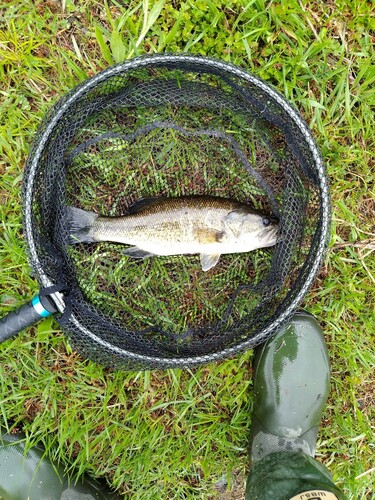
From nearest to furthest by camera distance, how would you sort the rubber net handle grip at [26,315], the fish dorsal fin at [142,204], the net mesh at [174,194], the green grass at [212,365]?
the rubber net handle grip at [26,315] → the net mesh at [174,194] → the fish dorsal fin at [142,204] → the green grass at [212,365]

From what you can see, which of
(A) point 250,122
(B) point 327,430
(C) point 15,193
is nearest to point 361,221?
(A) point 250,122

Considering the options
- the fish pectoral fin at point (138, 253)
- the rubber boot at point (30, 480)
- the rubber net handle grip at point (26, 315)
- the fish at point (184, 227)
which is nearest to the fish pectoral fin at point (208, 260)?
the fish at point (184, 227)

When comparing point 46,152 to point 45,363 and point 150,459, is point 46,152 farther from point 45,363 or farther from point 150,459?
point 150,459

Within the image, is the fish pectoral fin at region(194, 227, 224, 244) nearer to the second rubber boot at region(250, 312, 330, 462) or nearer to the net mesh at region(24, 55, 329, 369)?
the net mesh at region(24, 55, 329, 369)

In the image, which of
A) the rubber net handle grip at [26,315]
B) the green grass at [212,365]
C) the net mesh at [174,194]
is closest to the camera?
the rubber net handle grip at [26,315]

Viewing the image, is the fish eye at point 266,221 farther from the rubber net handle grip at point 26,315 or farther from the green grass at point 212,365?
the rubber net handle grip at point 26,315

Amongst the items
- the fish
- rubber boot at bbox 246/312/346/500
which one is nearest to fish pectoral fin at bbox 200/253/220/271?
the fish

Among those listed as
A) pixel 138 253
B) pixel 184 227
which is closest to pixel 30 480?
pixel 138 253
